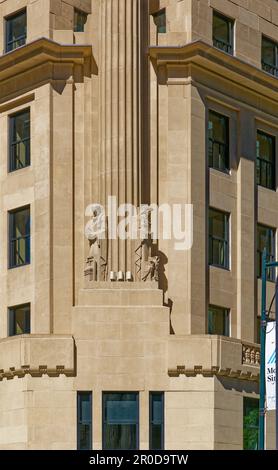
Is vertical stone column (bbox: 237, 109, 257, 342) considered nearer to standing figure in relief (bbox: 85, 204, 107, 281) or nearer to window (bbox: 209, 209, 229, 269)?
window (bbox: 209, 209, 229, 269)

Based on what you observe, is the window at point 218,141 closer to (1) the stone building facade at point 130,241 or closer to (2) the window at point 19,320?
(1) the stone building facade at point 130,241

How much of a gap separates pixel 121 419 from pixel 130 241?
707 cm

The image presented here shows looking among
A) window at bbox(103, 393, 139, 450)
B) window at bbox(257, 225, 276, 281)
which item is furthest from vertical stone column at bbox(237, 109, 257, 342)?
window at bbox(103, 393, 139, 450)

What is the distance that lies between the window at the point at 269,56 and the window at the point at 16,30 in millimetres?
11048

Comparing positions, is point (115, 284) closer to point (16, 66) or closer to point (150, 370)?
point (150, 370)

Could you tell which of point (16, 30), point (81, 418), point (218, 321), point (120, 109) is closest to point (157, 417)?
point (81, 418)

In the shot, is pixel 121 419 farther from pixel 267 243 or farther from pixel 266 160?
pixel 266 160

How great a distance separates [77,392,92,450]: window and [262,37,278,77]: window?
17.9 m

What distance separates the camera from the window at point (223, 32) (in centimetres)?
5656

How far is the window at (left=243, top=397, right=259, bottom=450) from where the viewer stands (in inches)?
2078

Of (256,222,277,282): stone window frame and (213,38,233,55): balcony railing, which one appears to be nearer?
(213,38,233,55): balcony railing

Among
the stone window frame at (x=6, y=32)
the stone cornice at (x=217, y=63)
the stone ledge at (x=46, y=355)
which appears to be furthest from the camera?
the stone window frame at (x=6, y=32)

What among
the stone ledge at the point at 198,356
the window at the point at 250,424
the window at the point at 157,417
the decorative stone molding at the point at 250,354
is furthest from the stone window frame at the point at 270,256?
the window at the point at 157,417
